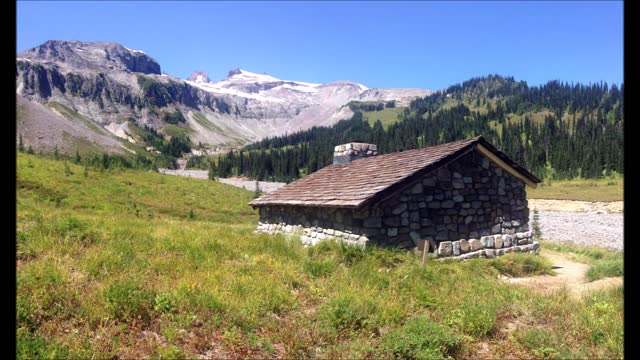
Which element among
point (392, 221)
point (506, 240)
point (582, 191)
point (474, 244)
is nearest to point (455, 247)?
point (474, 244)

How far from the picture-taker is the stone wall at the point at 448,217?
11000mm

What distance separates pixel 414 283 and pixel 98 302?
5.92m

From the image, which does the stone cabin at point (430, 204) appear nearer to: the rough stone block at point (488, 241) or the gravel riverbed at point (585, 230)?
the rough stone block at point (488, 241)

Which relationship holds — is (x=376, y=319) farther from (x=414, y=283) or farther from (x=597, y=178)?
(x=597, y=178)

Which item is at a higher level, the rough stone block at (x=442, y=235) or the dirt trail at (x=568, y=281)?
the rough stone block at (x=442, y=235)

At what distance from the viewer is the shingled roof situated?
36.1 feet

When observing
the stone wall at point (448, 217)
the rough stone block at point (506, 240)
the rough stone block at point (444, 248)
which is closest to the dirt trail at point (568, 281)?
the rough stone block at point (506, 240)

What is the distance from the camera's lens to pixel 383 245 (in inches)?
423

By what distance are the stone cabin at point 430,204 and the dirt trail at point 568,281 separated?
163cm

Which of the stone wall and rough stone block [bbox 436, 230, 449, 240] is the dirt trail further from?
rough stone block [bbox 436, 230, 449, 240]

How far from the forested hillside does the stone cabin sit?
7427 cm

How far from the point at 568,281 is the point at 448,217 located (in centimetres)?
357

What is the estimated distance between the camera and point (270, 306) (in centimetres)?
636
